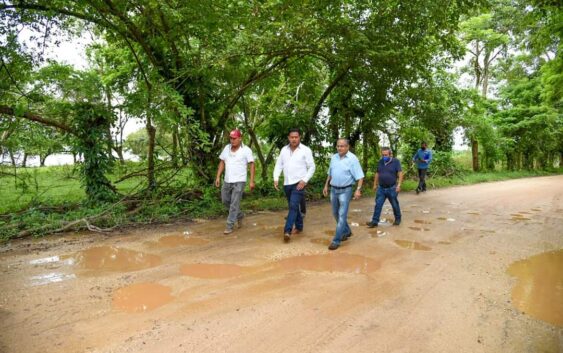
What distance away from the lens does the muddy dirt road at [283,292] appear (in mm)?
3299

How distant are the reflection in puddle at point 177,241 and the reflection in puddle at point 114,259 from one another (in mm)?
588

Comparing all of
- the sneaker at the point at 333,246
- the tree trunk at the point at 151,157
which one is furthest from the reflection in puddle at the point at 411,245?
the tree trunk at the point at 151,157

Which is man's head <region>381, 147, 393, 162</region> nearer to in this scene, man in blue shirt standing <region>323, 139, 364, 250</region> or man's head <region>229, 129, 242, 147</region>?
man in blue shirt standing <region>323, 139, 364, 250</region>

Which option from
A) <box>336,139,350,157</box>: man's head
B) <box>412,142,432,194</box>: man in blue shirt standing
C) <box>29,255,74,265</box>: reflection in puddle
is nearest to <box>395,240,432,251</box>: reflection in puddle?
<box>336,139,350,157</box>: man's head

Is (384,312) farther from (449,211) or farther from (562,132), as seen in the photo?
(562,132)

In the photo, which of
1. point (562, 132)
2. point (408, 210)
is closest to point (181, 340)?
point (408, 210)

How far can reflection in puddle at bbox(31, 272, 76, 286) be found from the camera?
4.66 meters

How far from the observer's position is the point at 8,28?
25.6ft

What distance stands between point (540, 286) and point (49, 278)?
6.17m

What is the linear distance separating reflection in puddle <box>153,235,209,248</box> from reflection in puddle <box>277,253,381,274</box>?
6.18ft

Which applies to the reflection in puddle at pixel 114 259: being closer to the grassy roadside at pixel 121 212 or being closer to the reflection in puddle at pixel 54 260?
the reflection in puddle at pixel 54 260

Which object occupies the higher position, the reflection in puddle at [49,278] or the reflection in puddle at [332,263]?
the reflection in puddle at [49,278]

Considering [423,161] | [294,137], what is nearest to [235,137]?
[294,137]

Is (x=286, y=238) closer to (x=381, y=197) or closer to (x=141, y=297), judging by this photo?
(x=381, y=197)
